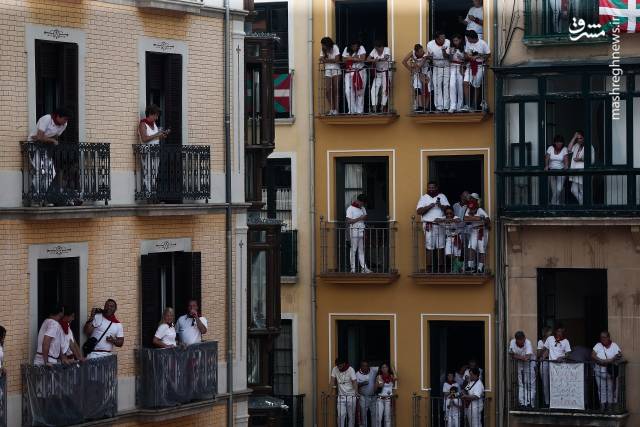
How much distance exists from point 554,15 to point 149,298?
12.8 meters

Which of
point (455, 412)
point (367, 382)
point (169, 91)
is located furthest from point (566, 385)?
point (169, 91)

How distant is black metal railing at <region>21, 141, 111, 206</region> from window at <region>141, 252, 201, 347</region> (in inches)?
82.4

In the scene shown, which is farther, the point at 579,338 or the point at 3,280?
the point at 579,338

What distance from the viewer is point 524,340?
46.2 m

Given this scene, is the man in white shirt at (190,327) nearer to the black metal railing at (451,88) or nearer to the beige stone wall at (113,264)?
the beige stone wall at (113,264)

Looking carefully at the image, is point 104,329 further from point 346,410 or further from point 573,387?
point 573,387

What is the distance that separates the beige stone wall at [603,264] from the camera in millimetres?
45844

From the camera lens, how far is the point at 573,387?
45.7 meters

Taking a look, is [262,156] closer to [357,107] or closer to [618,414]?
[357,107]

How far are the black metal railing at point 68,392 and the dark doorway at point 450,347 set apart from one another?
1239 centimetres

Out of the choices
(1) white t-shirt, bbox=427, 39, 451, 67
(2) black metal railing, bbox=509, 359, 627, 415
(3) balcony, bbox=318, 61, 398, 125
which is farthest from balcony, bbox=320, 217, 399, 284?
(2) black metal railing, bbox=509, 359, 627, 415

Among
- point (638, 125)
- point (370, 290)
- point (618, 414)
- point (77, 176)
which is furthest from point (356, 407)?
point (77, 176)

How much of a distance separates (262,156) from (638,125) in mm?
8716

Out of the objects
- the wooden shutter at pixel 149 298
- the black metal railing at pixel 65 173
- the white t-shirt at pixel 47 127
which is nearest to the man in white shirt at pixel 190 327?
the wooden shutter at pixel 149 298
